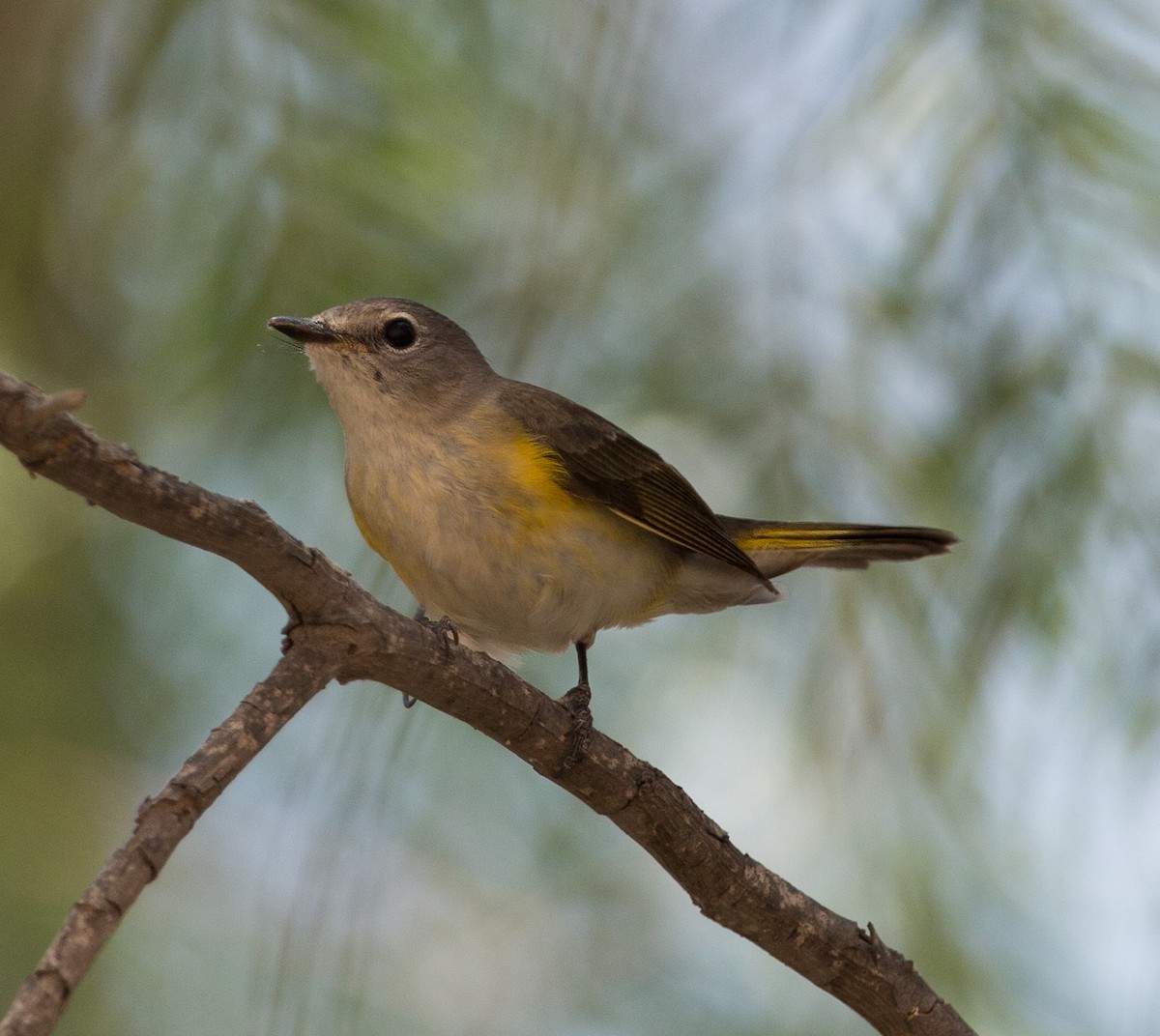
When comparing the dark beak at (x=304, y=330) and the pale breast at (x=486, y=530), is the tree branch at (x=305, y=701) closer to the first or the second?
the pale breast at (x=486, y=530)

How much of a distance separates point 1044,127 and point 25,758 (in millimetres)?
2655

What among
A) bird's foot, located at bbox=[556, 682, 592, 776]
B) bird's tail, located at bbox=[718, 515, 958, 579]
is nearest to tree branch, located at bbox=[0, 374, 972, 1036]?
bird's foot, located at bbox=[556, 682, 592, 776]

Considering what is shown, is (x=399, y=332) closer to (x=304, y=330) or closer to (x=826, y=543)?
(x=304, y=330)

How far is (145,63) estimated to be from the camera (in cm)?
281

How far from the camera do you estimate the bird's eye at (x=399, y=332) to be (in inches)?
119

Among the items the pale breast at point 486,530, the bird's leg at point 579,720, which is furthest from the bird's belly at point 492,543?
the bird's leg at point 579,720

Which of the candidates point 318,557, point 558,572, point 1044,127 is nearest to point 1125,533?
point 1044,127

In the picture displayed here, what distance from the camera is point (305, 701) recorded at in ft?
5.83

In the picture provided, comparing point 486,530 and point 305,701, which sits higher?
point 486,530

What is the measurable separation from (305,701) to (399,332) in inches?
56.4

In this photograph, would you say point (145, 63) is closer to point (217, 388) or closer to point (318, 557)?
point (217, 388)

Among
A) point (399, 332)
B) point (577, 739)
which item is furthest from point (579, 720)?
point (399, 332)

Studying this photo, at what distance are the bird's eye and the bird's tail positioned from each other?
0.86 m

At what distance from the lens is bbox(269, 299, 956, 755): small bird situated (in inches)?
108
